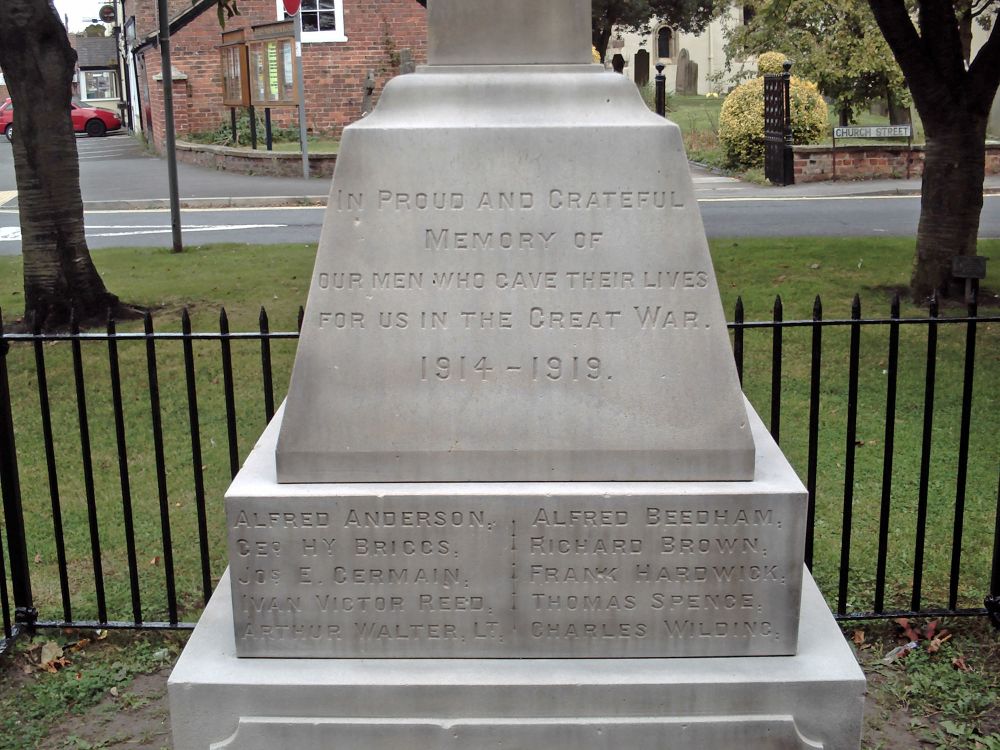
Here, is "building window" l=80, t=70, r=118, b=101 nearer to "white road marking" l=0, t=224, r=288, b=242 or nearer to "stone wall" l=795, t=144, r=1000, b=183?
"white road marking" l=0, t=224, r=288, b=242

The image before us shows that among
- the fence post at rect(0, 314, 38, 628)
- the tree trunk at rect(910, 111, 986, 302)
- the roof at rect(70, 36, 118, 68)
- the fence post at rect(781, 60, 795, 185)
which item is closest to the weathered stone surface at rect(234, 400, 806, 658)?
the fence post at rect(0, 314, 38, 628)

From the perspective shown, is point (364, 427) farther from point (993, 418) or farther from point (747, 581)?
point (993, 418)

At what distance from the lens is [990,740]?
3.71 metres

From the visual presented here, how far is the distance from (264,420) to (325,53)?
24.3 metres

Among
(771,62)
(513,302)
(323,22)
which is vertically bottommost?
(513,302)

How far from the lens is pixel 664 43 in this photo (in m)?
58.6

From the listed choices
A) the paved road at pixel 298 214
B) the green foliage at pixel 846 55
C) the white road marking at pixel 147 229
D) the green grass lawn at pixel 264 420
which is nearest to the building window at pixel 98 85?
the paved road at pixel 298 214

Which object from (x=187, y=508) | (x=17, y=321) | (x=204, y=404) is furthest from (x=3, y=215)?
(x=187, y=508)

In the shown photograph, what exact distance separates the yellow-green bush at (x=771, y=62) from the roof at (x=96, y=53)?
4683 cm

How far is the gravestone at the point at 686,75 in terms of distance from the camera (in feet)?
171

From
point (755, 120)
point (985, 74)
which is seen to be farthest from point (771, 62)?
point (985, 74)

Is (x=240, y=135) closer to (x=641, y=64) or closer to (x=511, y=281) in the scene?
(x=511, y=281)

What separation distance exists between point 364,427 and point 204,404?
4.51 metres

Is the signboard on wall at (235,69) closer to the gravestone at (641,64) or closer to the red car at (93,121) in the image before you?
the red car at (93,121)
